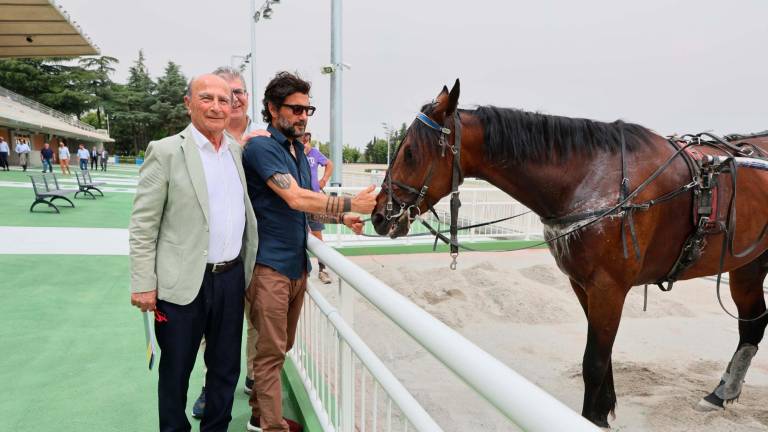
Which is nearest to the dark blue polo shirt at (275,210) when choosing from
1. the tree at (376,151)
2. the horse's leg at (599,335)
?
the horse's leg at (599,335)

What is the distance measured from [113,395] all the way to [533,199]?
2948 millimetres

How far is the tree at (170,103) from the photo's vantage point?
6228cm

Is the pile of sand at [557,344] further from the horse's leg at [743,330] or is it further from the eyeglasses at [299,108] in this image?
the eyeglasses at [299,108]

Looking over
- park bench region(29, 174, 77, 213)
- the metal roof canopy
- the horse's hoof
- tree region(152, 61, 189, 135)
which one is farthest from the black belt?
tree region(152, 61, 189, 135)

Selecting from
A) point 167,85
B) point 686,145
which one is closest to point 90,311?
point 686,145

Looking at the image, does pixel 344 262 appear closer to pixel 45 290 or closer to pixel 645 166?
pixel 645 166

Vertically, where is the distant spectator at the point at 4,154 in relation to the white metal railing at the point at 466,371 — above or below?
above

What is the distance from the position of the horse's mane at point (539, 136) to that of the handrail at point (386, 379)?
138 cm

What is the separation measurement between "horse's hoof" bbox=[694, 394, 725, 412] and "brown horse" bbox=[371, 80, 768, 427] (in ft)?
3.36

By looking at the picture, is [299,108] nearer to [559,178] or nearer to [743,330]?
[559,178]

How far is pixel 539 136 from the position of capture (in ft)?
8.57

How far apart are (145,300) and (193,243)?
11.7 inches

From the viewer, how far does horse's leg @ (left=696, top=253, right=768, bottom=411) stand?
330 centimetres

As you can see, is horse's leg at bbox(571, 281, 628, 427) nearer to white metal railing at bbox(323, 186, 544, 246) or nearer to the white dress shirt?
the white dress shirt
